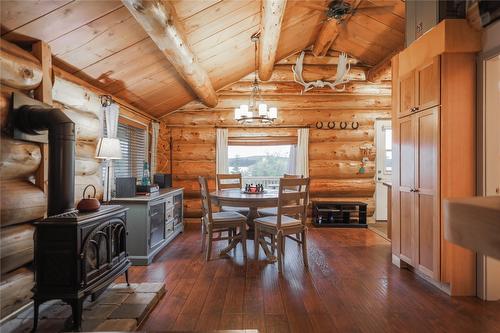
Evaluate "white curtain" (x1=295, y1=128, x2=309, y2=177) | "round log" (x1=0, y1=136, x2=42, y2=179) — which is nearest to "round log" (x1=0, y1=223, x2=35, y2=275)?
"round log" (x1=0, y1=136, x2=42, y2=179)

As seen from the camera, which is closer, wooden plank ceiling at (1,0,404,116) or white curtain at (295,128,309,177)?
wooden plank ceiling at (1,0,404,116)

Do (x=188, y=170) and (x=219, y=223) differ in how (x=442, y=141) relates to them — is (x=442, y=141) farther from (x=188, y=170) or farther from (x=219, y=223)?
(x=188, y=170)

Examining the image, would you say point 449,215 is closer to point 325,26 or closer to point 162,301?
point 162,301

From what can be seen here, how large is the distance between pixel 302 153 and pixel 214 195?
2568mm

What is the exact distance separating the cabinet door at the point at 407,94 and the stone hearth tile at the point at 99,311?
329 centimetres

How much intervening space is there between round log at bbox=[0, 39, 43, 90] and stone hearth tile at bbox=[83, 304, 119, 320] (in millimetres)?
1785

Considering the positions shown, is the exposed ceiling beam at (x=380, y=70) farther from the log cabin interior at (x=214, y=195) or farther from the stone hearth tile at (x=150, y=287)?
the stone hearth tile at (x=150, y=287)

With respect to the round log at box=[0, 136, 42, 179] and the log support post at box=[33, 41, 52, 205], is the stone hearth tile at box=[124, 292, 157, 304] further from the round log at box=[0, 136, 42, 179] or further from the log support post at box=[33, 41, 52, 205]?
the round log at box=[0, 136, 42, 179]

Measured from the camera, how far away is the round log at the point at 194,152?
5.70 metres

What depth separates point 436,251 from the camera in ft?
8.42

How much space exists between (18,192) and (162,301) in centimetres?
141

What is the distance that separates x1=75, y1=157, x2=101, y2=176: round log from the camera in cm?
288

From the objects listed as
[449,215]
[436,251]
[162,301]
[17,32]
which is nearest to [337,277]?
[436,251]

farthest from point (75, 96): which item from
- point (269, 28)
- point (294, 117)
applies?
point (294, 117)
